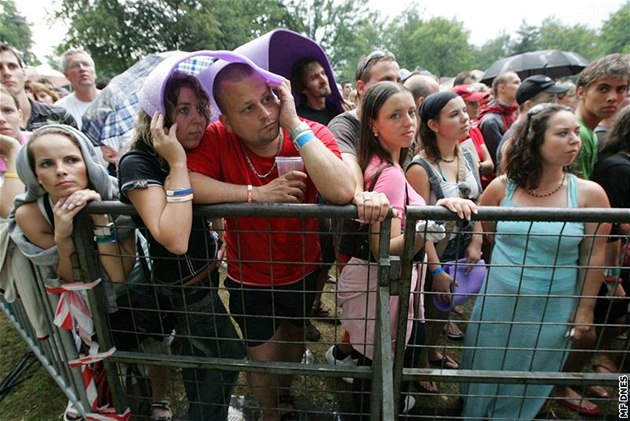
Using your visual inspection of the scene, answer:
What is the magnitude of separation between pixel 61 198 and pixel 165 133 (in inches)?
24.0

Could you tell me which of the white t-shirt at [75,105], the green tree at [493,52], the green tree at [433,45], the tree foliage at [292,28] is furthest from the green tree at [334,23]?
the green tree at [493,52]

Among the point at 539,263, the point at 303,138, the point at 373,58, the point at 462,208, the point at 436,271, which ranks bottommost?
the point at 436,271

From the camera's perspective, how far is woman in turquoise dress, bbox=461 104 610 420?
2033mm

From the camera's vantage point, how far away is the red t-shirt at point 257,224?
5.80 feet

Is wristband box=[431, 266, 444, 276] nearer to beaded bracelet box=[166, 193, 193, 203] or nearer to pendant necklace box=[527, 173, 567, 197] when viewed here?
pendant necklace box=[527, 173, 567, 197]

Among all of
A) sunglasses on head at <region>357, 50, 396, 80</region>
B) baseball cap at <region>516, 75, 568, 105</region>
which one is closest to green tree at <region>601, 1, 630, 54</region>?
baseball cap at <region>516, 75, 568, 105</region>

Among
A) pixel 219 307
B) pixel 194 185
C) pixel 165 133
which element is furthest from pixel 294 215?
pixel 219 307

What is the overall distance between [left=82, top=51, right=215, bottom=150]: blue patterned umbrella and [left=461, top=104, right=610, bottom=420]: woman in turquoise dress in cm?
286

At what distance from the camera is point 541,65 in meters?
12.0

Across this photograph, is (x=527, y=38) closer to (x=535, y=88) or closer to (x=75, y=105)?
(x=535, y=88)

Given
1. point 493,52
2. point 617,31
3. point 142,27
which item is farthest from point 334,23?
point 493,52

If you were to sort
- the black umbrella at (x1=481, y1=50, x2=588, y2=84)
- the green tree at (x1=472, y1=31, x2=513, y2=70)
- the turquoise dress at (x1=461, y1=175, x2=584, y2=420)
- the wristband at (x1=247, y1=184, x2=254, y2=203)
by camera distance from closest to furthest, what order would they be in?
the wristband at (x1=247, y1=184, x2=254, y2=203) → the turquoise dress at (x1=461, y1=175, x2=584, y2=420) → the black umbrella at (x1=481, y1=50, x2=588, y2=84) → the green tree at (x1=472, y1=31, x2=513, y2=70)

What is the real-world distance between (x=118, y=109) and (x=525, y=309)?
3385 millimetres

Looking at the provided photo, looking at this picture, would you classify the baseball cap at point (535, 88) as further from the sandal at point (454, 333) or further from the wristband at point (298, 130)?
the wristband at point (298, 130)
